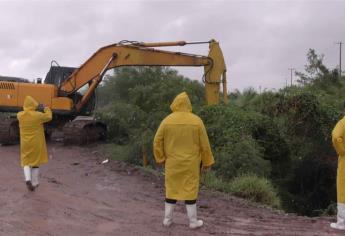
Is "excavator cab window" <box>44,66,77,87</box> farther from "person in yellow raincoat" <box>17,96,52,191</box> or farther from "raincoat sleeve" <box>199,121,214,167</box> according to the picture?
"raincoat sleeve" <box>199,121,214,167</box>

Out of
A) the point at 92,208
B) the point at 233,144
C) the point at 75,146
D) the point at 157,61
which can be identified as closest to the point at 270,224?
the point at 92,208

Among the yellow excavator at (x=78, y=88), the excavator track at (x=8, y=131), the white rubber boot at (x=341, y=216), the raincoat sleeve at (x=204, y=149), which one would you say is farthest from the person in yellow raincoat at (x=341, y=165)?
the excavator track at (x=8, y=131)

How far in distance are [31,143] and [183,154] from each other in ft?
13.2

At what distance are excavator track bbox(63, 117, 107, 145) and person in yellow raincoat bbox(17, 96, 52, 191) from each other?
7.42 metres

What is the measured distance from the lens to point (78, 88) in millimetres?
18609

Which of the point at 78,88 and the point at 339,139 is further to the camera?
the point at 78,88

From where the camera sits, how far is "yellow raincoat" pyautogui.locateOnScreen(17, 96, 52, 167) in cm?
1052

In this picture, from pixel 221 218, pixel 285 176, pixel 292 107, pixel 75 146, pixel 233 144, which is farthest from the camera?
pixel 75 146

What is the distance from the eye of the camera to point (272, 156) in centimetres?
1595

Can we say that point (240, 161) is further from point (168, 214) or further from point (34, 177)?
point (168, 214)

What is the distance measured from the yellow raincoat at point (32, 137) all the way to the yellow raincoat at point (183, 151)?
359 cm

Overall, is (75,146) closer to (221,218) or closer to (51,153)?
(51,153)

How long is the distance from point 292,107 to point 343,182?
7516 mm

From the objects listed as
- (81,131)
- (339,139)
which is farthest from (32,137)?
(81,131)
